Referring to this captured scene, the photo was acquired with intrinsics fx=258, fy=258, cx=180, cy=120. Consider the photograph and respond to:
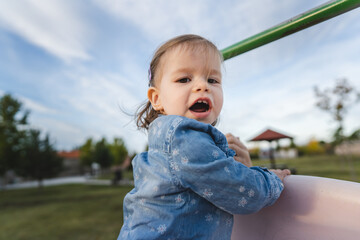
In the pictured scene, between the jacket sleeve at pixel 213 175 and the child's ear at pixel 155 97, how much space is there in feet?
0.77

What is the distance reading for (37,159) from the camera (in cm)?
1479

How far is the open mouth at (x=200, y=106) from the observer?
72 centimetres

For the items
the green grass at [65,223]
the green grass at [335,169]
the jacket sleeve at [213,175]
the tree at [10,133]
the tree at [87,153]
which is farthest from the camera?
the tree at [87,153]

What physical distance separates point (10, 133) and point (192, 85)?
17.1 m

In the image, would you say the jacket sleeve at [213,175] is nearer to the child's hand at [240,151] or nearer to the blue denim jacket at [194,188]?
the blue denim jacket at [194,188]

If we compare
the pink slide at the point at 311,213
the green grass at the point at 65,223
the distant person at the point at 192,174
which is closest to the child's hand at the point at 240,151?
Answer: the distant person at the point at 192,174

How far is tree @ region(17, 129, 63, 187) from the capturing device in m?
14.7

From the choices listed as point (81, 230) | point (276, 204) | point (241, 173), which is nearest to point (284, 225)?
point (276, 204)

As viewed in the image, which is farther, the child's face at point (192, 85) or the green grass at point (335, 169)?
the green grass at point (335, 169)

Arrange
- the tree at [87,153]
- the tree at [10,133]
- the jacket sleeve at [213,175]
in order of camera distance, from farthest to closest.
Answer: the tree at [87,153] < the tree at [10,133] < the jacket sleeve at [213,175]

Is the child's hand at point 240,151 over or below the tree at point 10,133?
below

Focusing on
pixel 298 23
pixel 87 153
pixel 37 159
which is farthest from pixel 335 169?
pixel 87 153

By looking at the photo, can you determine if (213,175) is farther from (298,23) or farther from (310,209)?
(298,23)

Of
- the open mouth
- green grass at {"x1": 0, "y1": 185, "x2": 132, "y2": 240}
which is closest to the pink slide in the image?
the open mouth
